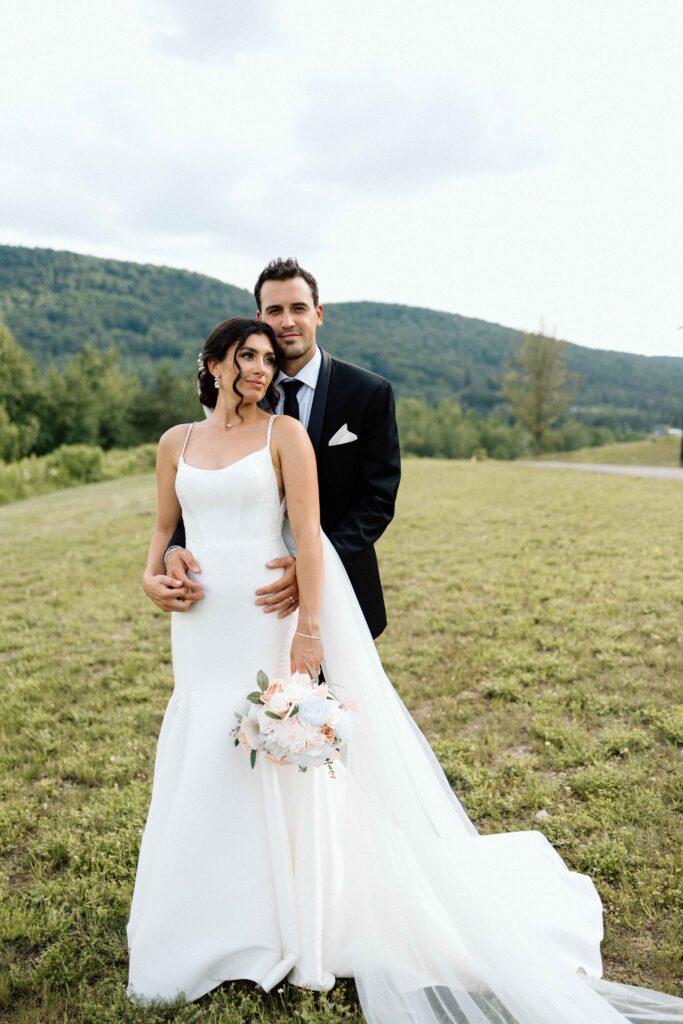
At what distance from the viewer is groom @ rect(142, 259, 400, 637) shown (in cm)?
306

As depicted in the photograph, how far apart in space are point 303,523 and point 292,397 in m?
0.70

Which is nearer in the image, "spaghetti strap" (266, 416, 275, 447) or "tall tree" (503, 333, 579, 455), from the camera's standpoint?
"spaghetti strap" (266, 416, 275, 447)

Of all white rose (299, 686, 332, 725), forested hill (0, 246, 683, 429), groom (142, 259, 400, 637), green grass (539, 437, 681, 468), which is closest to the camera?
white rose (299, 686, 332, 725)

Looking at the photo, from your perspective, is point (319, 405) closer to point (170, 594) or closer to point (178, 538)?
point (178, 538)

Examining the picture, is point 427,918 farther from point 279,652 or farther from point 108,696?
point 108,696

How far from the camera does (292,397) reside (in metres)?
3.25

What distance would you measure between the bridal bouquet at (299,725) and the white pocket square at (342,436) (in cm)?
110

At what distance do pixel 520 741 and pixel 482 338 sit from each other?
138 meters

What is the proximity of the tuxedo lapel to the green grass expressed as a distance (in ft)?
92.3

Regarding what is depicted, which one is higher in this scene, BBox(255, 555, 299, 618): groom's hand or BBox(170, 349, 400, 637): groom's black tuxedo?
BBox(170, 349, 400, 637): groom's black tuxedo

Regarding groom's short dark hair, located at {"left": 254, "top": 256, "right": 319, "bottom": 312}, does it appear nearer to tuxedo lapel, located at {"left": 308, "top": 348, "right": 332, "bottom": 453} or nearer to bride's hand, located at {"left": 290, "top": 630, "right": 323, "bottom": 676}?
tuxedo lapel, located at {"left": 308, "top": 348, "right": 332, "bottom": 453}

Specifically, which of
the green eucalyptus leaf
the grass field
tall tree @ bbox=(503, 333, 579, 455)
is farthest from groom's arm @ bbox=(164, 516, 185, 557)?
tall tree @ bbox=(503, 333, 579, 455)

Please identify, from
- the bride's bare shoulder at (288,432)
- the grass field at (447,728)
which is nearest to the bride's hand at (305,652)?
the bride's bare shoulder at (288,432)

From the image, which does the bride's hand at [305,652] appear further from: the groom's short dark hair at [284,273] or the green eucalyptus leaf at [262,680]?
the groom's short dark hair at [284,273]
